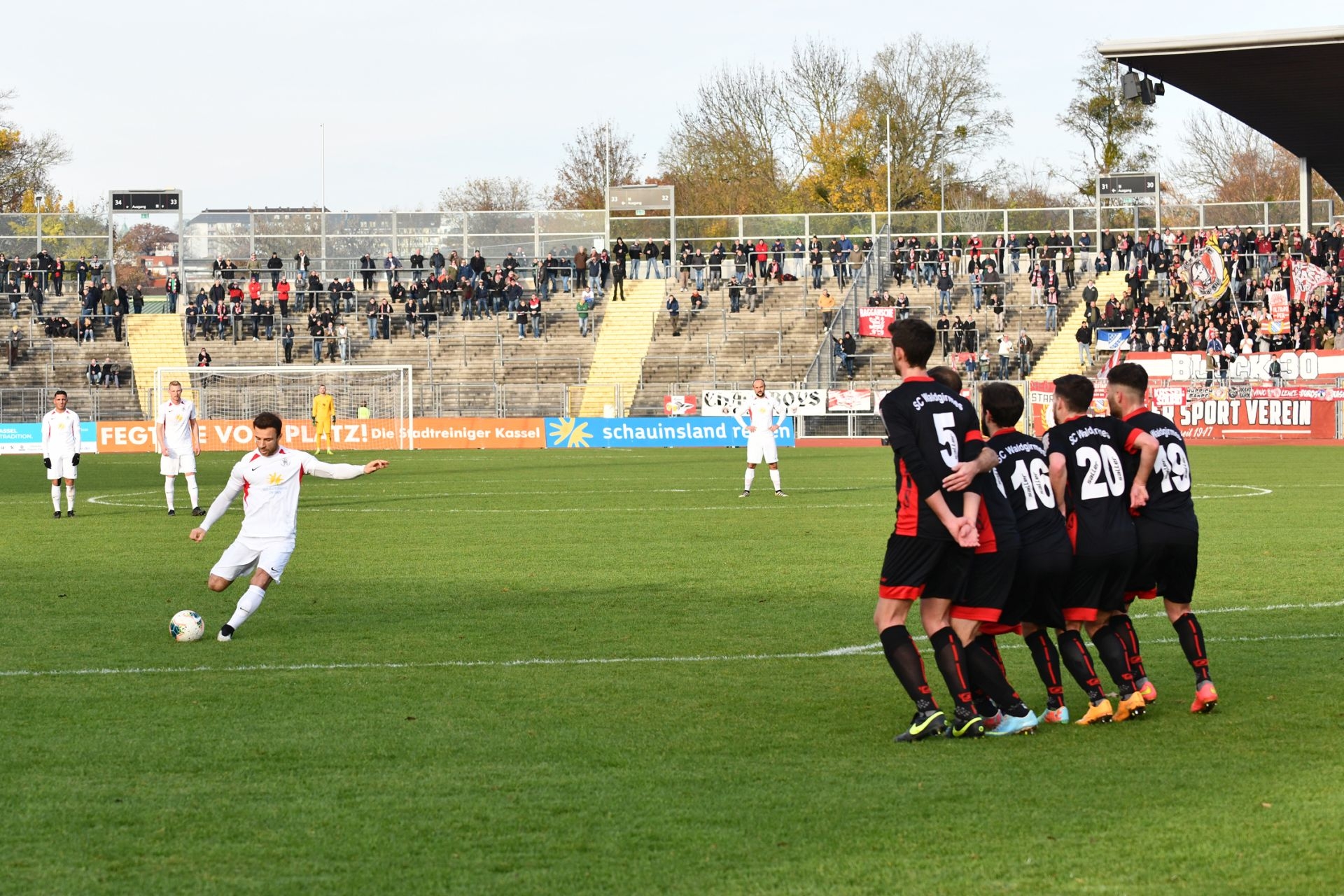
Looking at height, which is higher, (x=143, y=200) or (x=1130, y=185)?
(x=143, y=200)

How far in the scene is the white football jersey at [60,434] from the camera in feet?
75.6

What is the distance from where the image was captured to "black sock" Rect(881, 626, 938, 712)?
293 inches

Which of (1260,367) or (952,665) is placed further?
(1260,367)

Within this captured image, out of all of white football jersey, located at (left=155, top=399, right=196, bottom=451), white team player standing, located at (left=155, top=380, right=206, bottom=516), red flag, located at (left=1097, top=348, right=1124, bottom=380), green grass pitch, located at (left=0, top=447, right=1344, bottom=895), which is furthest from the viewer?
red flag, located at (left=1097, top=348, right=1124, bottom=380)

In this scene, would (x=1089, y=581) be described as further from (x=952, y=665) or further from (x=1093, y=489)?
(x=952, y=665)

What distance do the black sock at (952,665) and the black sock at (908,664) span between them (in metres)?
0.11

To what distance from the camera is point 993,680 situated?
24.8 ft

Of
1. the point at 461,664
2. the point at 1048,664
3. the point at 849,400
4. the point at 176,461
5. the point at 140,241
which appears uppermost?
the point at 140,241

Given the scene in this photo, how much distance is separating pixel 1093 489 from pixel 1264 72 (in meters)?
38.7

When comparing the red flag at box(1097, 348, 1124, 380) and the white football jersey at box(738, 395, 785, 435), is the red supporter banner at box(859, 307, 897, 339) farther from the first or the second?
the white football jersey at box(738, 395, 785, 435)

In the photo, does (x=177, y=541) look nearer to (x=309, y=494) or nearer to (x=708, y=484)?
(x=309, y=494)

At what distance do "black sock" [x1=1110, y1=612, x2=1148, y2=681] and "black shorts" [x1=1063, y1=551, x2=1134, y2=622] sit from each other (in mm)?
208

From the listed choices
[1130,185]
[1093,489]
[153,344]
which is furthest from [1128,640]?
[153,344]

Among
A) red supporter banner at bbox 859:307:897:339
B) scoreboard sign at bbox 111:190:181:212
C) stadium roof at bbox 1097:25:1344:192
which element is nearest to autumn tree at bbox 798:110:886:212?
red supporter banner at bbox 859:307:897:339
